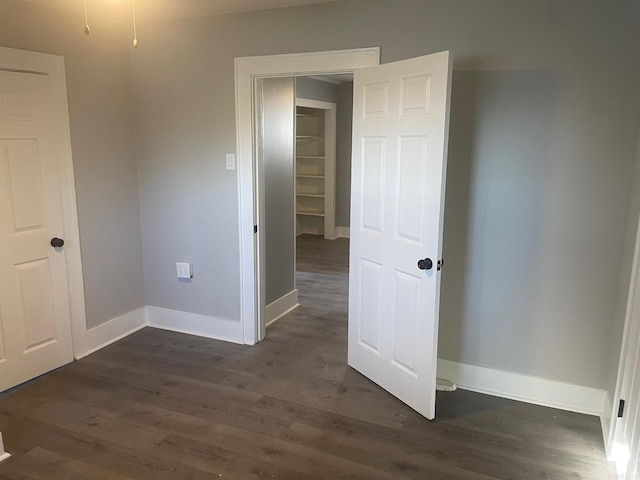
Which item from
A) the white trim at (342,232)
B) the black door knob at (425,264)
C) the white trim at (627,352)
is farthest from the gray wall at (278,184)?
the white trim at (342,232)

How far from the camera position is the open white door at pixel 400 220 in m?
2.64

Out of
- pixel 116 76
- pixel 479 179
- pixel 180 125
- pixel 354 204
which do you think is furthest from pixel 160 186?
pixel 479 179

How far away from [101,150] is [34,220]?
74cm

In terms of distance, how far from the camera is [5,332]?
3.15 meters

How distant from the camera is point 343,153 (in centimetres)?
816

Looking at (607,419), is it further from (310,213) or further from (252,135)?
(310,213)

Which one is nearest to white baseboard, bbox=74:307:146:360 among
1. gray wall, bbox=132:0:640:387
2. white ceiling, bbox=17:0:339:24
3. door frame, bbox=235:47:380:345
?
door frame, bbox=235:47:380:345

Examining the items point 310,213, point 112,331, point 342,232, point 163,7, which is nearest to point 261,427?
point 112,331

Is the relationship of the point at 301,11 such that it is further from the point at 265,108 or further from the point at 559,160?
the point at 559,160

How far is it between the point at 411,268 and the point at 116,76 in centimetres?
269

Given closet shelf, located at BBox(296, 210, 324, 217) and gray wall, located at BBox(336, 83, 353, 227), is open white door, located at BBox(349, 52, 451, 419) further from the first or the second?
closet shelf, located at BBox(296, 210, 324, 217)

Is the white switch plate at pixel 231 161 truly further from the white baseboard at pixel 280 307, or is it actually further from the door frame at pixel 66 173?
the white baseboard at pixel 280 307

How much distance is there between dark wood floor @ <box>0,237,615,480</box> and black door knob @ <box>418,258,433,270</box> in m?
0.90

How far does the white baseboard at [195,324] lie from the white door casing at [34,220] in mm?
784
